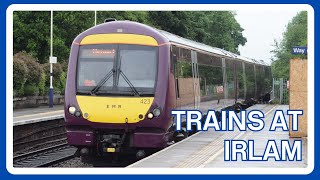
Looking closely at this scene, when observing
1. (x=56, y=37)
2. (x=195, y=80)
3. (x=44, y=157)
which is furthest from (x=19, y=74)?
(x=195, y=80)

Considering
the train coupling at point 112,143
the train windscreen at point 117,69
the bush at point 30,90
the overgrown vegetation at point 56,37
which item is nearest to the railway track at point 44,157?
the train coupling at point 112,143

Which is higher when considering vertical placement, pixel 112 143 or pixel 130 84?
pixel 130 84

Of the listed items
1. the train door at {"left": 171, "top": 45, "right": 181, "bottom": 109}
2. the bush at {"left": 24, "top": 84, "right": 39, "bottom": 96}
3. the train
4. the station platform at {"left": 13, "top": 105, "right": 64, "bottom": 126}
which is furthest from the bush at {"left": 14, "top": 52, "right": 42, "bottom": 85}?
the train

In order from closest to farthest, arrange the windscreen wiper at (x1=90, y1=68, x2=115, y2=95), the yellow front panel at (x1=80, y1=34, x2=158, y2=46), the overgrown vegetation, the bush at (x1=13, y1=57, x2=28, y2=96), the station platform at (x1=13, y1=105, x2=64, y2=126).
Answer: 1. the windscreen wiper at (x1=90, y1=68, x2=115, y2=95)
2. the yellow front panel at (x1=80, y1=34, x2=158, y2=46)
3. the station platform at (x1=13, y1=105, x2=64, y2=126)
4. the bush at (x1=13, y1=57, x2=28, y2=96)
5. the overgrown vegetation

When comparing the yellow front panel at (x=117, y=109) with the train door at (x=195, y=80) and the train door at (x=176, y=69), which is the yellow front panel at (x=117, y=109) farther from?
the train door at (x=195, y=80)

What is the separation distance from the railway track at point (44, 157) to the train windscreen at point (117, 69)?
3.49 metres

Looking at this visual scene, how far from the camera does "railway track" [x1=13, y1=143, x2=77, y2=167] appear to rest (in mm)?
15789

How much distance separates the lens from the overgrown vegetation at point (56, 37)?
26.3 metres

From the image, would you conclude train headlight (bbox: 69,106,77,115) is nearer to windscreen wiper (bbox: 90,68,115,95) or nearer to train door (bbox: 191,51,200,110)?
windscreen wiper (bbox: 90,68,115,95)

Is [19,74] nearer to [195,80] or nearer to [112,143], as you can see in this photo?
[195,80]

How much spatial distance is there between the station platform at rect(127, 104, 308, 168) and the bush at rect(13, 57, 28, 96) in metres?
12.7

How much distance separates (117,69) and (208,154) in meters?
2.53

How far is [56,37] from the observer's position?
28375 millimetres

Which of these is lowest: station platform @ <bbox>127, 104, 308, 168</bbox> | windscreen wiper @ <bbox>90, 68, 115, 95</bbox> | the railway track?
the railway track
